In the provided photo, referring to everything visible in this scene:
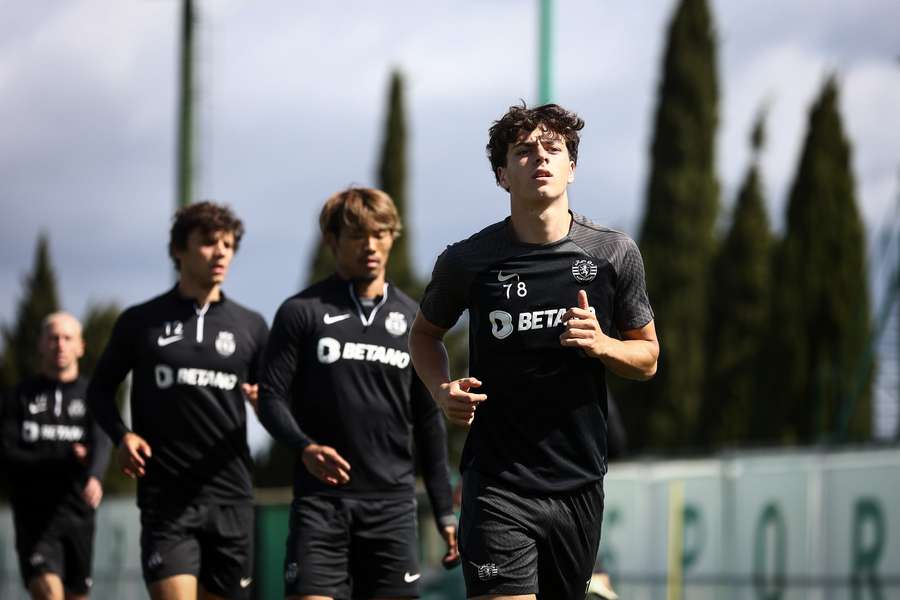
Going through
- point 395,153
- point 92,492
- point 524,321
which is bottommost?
point 92,492

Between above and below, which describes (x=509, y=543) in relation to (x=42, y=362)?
below

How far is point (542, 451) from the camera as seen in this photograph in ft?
21.6

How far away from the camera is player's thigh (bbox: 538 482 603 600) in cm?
658

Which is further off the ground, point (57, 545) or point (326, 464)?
point (326, 464)

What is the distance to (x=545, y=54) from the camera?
16.7 m

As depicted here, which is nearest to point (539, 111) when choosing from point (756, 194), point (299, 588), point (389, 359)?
point (389, 359)

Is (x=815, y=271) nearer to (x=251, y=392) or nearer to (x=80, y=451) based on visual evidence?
(x=80, y=451)

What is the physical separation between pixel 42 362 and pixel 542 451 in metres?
6.08

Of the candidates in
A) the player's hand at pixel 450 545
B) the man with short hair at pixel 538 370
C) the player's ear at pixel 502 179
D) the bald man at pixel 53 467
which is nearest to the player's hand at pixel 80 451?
the bald man at pixel 53 467

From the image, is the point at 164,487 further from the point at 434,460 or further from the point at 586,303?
the point at 586,303

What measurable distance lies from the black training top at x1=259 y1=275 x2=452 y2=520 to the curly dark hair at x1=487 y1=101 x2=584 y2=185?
73.0 inches

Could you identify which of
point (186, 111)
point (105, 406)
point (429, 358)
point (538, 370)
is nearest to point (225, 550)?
point (105, 406)

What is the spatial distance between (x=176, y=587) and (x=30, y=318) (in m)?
41.5

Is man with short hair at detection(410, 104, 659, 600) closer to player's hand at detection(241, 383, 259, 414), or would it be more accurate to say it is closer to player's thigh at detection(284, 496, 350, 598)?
player's thigh at detection(284, 496, 350, 598)
